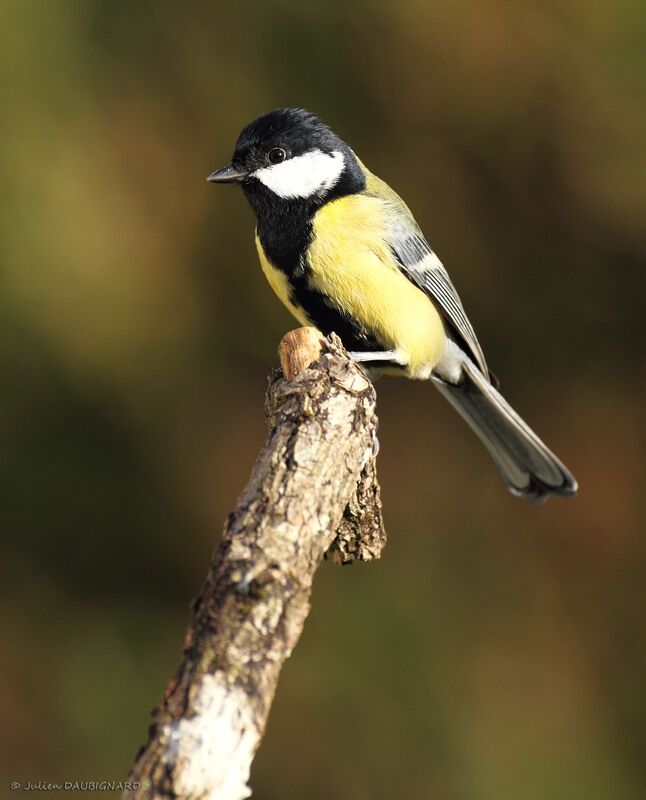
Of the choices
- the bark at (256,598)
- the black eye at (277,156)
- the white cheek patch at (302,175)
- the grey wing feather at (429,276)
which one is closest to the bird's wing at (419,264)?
the grey wing feather at (429,276)

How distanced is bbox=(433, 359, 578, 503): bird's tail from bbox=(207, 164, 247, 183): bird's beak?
2.59 feet

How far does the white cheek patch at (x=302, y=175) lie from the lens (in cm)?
206

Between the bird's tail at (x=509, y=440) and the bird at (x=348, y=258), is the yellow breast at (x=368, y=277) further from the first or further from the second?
the bird's tail at (x=509, y=440)

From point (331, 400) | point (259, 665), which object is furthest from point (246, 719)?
point (331, 400)

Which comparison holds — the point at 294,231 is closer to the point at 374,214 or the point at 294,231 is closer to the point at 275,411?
the point at 374,214

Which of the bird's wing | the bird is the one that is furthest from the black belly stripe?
the bird's wing

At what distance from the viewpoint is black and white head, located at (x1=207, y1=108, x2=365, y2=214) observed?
81.4 inches

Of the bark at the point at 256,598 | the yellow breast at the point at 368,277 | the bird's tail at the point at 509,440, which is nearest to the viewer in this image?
the bark at the point at 256,598

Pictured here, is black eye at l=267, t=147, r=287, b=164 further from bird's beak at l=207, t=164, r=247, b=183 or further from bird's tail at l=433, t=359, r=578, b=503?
bird's tail at l=433, t=359, r=578, b=503

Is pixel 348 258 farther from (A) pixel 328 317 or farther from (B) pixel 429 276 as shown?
(B) pixel 429 276

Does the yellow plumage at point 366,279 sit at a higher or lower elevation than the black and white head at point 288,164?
lower

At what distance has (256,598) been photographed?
40.5 inches

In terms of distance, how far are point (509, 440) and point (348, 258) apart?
0.79 metres

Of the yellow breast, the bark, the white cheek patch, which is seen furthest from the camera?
the white cheek patch
